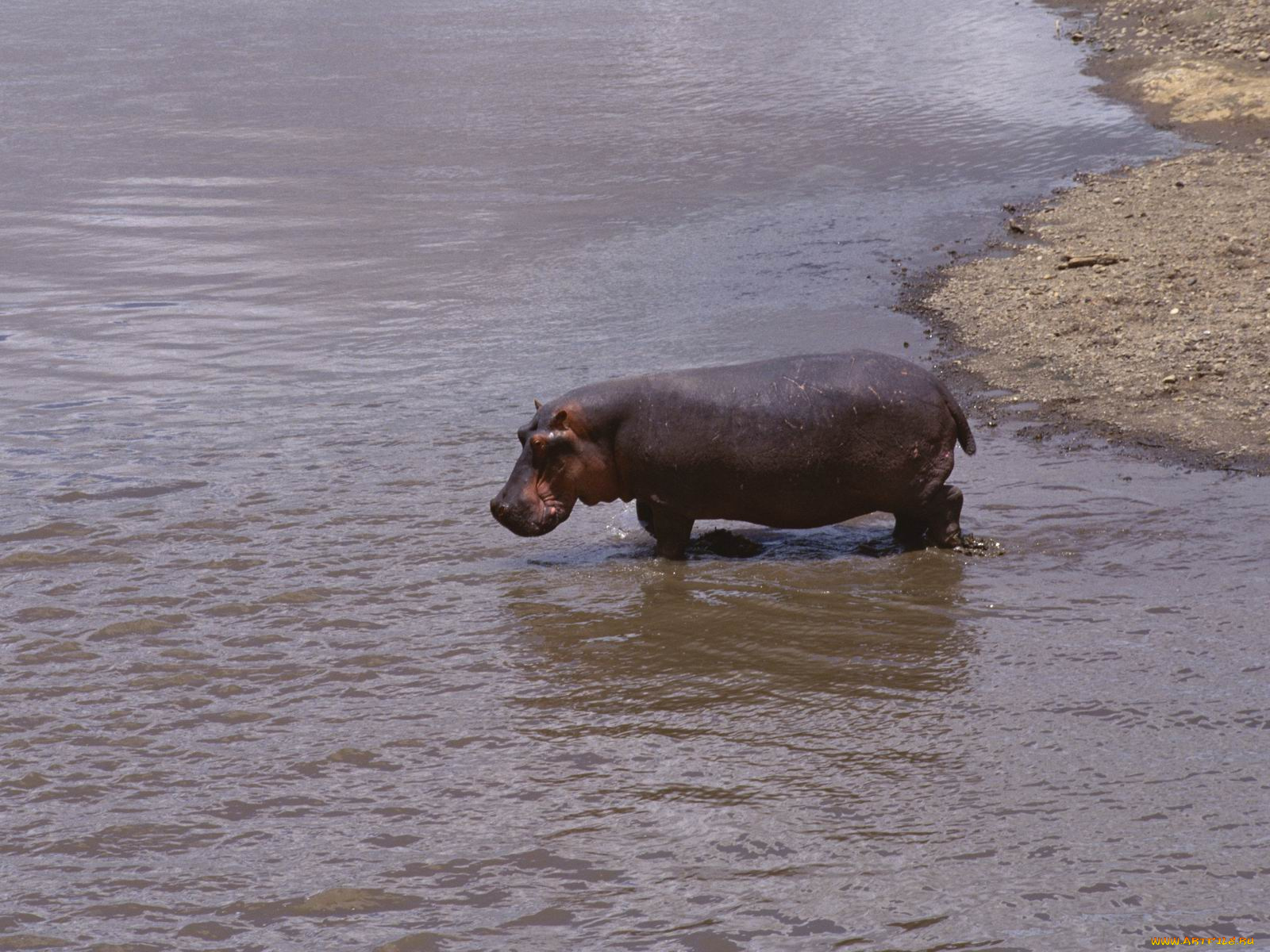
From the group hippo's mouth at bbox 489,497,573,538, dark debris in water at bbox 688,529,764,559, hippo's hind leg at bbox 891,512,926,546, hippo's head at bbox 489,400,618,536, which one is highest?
hippo's head at bbox 489,400,618,536

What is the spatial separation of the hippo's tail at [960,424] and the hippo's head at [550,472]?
1.53 meters

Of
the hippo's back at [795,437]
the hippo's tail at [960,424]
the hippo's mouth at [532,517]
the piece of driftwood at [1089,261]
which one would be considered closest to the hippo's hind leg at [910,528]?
the hippo's back at [795,437]

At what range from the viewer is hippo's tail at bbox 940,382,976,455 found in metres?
6.69

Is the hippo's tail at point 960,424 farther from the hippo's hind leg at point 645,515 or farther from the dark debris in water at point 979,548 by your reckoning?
the hippo's hind leg at point 645,515

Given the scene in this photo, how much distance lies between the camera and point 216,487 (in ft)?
26.3

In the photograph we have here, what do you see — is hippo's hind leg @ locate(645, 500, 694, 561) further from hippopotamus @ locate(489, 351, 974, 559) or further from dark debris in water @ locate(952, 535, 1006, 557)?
dark debris in water @ locate(952, 535, 1006, 557)

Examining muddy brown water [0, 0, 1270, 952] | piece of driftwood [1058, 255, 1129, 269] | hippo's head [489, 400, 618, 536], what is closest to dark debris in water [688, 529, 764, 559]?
muddy brown water [0, 0, 1270, 952]

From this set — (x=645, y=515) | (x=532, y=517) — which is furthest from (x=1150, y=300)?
(x=532, y=517)

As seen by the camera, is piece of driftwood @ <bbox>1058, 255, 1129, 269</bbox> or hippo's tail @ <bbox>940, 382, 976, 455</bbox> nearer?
hippo's tail @ <bbox>940, 382, 976, 455</bbox>

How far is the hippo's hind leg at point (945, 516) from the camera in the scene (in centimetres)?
668

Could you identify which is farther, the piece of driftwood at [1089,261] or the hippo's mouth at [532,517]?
the piece of driftwood at [1089,261]

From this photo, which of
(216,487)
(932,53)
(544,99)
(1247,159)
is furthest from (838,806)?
(932,53)

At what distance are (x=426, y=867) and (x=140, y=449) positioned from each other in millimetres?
4851

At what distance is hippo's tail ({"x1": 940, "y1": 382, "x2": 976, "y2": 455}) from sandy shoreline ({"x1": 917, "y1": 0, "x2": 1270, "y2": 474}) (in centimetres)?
138
